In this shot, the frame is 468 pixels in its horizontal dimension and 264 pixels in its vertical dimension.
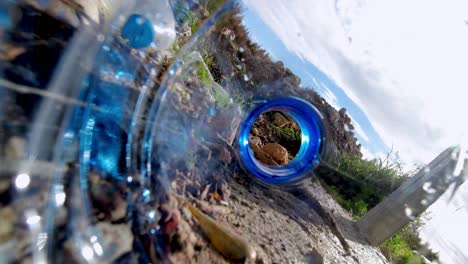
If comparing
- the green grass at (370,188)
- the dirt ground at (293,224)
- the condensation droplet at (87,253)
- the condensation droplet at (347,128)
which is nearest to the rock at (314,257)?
the dirt ground at (293,224)

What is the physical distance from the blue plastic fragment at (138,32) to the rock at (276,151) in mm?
373

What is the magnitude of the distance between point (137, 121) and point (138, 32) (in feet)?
0.49

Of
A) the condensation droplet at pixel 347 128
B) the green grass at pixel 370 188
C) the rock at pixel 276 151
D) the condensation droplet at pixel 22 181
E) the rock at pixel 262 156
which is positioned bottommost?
the condensation droplet at pixel 22 181

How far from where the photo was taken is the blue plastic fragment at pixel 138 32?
0.44m

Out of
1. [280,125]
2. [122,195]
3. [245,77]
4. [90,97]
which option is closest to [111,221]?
[122,195]

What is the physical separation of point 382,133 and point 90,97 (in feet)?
1.73

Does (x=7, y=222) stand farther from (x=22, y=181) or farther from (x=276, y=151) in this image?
(x=276, y=151)

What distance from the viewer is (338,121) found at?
1.83ft

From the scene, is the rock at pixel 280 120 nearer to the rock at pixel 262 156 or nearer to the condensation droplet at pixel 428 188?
the rock at pixel 262 156

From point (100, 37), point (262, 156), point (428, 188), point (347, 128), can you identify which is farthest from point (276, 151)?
point (100, 37)

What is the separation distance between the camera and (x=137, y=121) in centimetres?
40

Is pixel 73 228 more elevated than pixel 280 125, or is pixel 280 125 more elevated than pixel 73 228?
pixel 280 125

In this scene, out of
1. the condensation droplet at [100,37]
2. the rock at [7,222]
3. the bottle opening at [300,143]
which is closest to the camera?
the rock at [7,222]

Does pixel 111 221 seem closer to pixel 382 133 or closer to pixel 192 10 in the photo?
pixel 192 10
